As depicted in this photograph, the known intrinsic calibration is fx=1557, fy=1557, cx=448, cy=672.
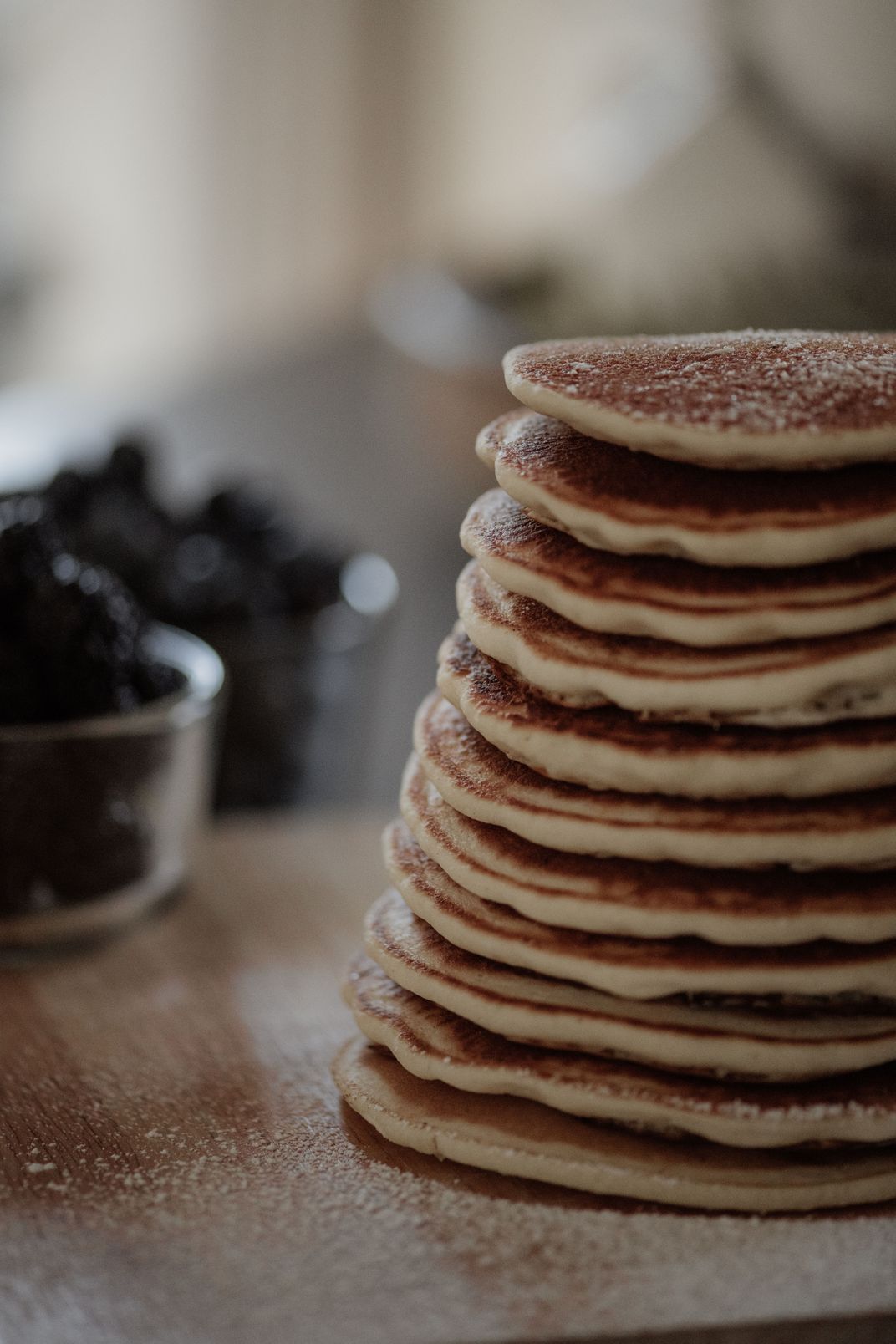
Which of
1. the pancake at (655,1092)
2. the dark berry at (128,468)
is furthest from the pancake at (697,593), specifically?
the dark berry at (128,468)

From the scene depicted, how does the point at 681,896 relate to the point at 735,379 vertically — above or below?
below

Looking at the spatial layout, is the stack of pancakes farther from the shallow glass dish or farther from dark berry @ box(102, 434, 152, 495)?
dark berry @ box(102, 434, 152, 495)

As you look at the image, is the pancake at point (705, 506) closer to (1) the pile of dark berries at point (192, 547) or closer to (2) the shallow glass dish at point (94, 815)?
(2) the shallow glass dish at point (94, 815)

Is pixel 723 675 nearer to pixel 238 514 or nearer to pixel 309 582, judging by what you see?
pixel 309 582

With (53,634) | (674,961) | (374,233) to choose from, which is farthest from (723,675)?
(374,233)

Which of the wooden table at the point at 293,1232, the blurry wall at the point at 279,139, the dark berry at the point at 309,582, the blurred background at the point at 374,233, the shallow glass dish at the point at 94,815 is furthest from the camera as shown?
the blurry wall at the point at 279,139

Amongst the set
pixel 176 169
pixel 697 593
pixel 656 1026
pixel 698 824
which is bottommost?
pixel 656 1026

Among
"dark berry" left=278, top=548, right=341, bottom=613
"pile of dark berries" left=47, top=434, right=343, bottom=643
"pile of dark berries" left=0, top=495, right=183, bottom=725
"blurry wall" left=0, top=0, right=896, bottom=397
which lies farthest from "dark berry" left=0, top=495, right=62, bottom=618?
"blurry wall" left=0, top=0, right=896, bottom=397
